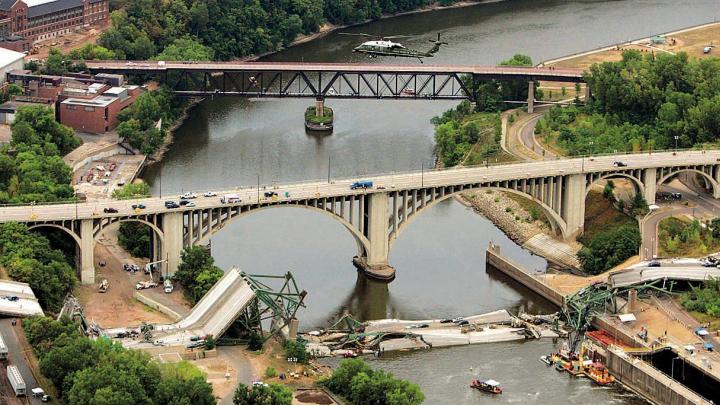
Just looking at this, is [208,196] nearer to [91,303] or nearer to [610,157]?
[91,303]

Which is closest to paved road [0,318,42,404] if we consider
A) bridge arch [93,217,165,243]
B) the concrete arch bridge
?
the concrete arch bridge

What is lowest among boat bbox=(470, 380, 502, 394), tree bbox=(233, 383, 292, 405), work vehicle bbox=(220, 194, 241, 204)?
boat bbox=(470, 380, 502, 394)

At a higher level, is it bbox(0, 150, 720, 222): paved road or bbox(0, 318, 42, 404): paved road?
bbox(0, 150, 720, 222): paved road

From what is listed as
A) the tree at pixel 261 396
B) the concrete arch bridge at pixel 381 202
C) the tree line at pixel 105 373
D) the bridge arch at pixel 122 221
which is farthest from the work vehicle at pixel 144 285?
the tree at pixel 261 396

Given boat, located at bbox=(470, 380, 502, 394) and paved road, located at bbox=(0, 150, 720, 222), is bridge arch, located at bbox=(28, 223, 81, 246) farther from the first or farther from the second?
boat, located at bbox=(470, 380, 502, 394)

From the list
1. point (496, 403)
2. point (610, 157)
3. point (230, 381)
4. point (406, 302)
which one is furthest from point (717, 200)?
point (230, 381)

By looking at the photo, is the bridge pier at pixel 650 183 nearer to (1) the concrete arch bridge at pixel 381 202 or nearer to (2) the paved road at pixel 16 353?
(1) the concrete arch bridge at pixel 381 202
